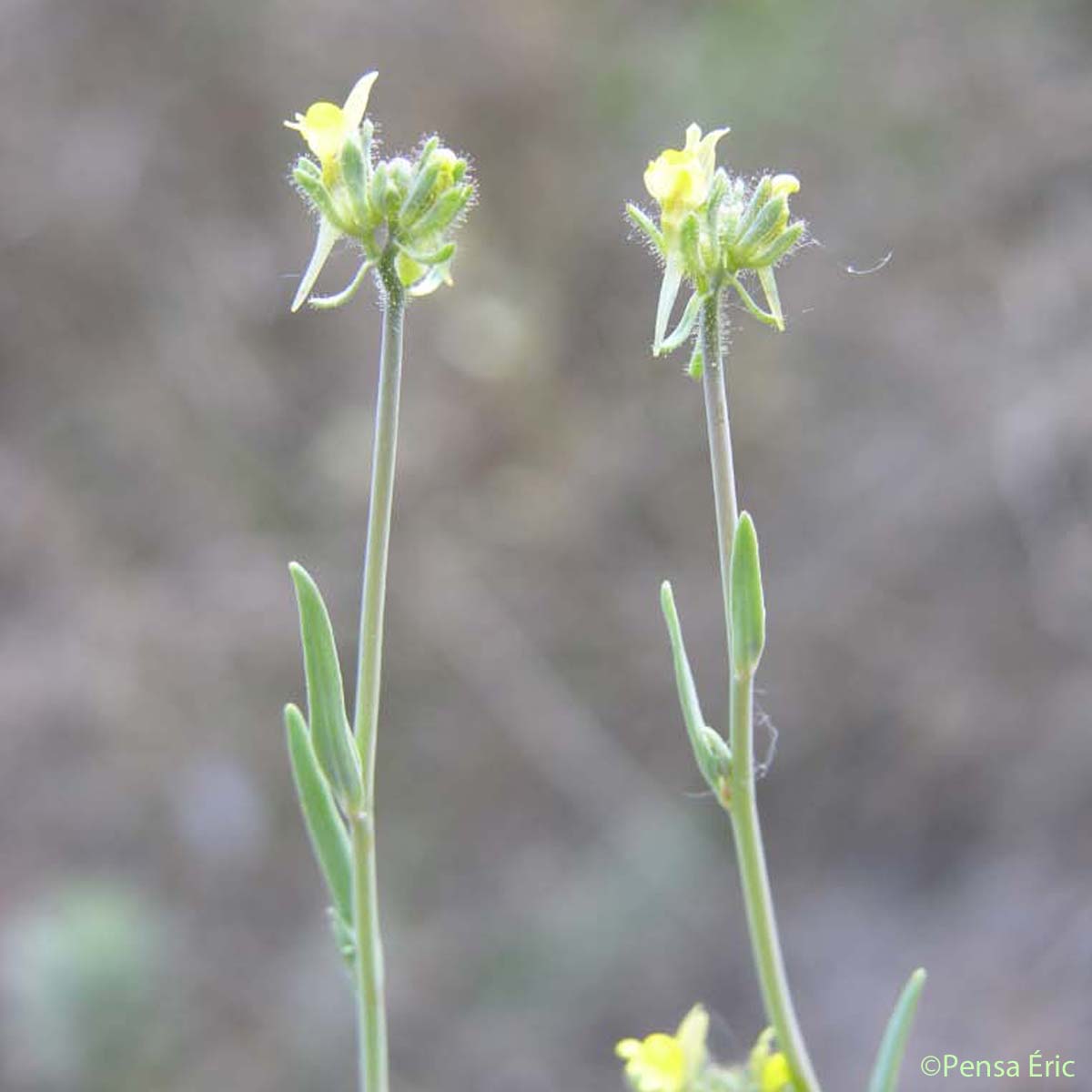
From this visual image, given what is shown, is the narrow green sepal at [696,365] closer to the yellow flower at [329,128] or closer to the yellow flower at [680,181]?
the yellow flower at [680,181]

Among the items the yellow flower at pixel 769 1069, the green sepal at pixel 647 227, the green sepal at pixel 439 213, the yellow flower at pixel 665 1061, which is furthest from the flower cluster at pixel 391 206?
the yellow flower at pixel 665 1061

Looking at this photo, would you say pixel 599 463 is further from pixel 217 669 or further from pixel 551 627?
pixel 217 669

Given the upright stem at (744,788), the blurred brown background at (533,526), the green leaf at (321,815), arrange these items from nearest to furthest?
1. the upright stem at (744,788)
2. the green leaf at (321,815)
3. the blurred brown background at (533,526)

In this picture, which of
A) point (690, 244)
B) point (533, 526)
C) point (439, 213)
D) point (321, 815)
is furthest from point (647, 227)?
point (533, 526)

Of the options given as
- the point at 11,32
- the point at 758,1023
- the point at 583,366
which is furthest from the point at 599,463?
the point at 11,32

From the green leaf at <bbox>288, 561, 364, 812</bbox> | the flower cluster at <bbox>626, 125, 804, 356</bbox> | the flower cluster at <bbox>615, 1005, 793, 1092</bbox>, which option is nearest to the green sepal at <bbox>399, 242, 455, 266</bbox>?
the flower cluster at <bbox>626, 125, 804, 356</bbox>

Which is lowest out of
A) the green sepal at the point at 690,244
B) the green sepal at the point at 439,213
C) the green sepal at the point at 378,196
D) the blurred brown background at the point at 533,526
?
the green sepal at the point at 690,244

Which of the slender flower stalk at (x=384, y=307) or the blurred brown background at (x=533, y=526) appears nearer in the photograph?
the slender flower stalk at (x=384, y=307)

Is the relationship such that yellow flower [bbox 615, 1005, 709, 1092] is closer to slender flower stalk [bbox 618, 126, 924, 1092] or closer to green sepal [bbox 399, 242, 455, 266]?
slender flower stalk [bbox 618, 126, 924, 1092]
